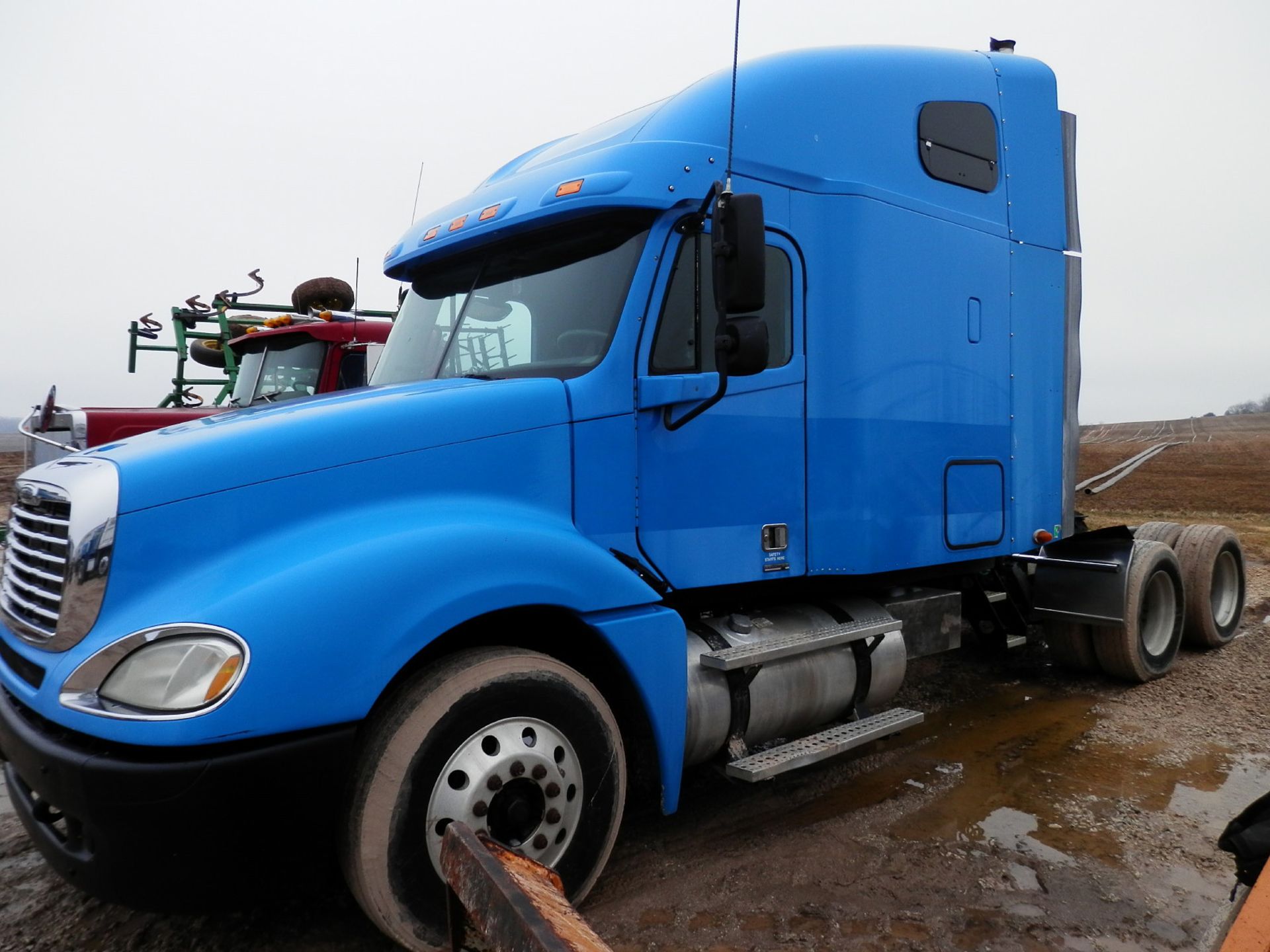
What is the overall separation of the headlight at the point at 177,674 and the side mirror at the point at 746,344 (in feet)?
6.21

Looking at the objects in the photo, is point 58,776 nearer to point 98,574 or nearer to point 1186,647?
point 98,574

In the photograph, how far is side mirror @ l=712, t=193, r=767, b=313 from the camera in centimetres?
308

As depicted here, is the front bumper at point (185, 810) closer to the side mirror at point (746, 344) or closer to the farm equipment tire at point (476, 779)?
the farm equipment tire at point (476, 779)

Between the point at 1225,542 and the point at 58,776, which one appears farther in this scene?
the point at 1225,542

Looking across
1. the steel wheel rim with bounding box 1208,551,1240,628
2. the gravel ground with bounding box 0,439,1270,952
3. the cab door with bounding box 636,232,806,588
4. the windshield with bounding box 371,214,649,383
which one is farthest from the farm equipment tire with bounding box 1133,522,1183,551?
the windshield with bounding box 371,214,649,383

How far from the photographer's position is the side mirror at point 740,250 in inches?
121

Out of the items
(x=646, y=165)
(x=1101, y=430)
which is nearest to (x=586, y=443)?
(x=646, y=165)

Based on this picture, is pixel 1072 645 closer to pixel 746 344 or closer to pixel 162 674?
pixel 746 344

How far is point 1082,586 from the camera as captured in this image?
5.92m

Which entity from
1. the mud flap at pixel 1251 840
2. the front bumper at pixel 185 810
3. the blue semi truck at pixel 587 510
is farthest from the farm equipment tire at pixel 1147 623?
the front bumper at pixel 185 810

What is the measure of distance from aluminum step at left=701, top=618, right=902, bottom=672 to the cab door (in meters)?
0.29

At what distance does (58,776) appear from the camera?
2334 millimetres

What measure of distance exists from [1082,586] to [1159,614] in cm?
112

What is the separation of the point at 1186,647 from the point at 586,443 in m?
6.43
